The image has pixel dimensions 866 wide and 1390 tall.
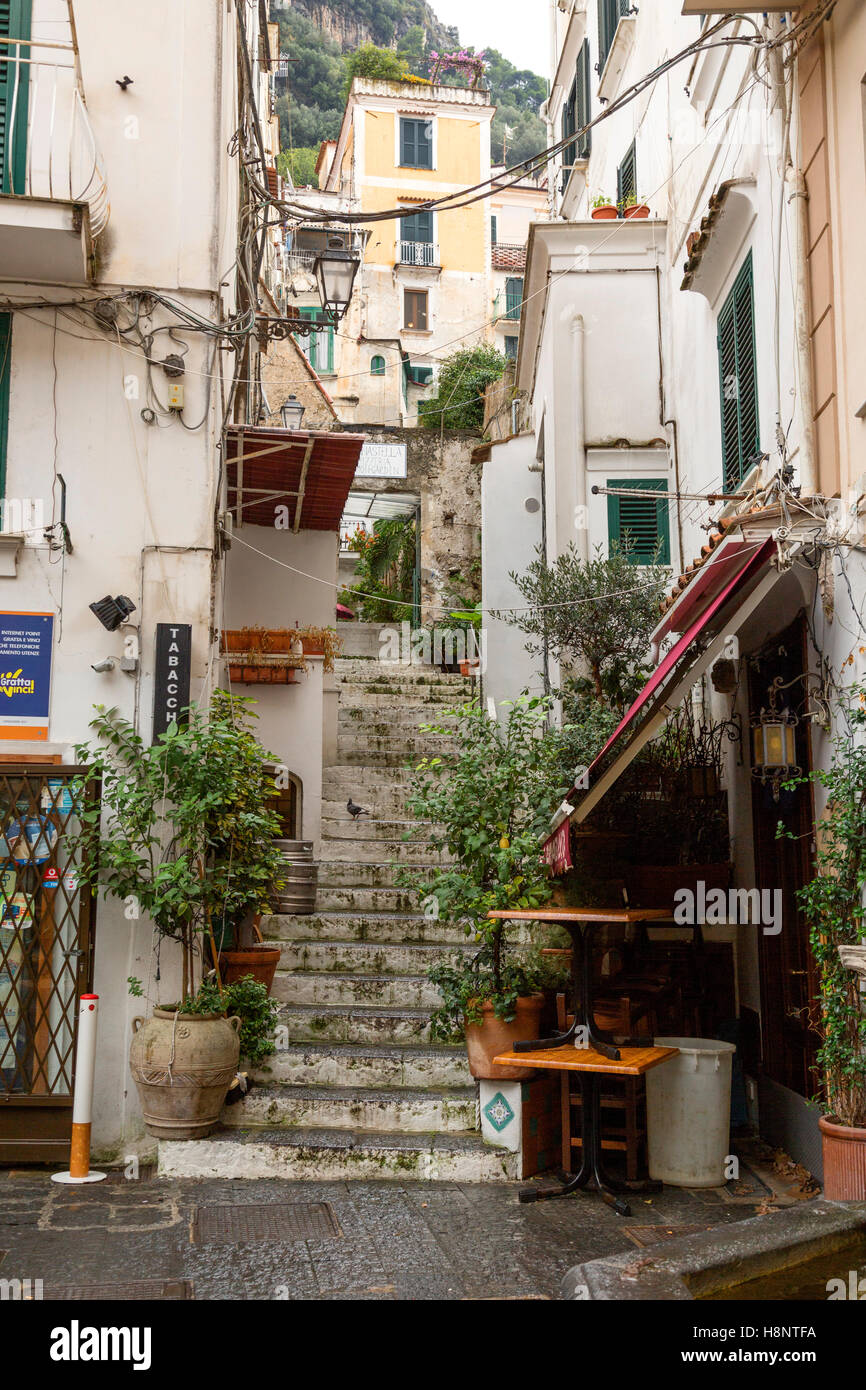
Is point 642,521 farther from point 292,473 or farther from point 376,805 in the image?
point 376,805

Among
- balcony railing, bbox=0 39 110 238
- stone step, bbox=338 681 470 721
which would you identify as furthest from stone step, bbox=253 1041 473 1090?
stone step, bbox=338 681 470 721

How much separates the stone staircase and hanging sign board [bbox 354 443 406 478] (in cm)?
1251

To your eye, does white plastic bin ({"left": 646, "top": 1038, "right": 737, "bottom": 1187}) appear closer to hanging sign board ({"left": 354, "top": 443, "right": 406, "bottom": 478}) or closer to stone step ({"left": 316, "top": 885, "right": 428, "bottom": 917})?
stone step ({"left": 316, "top": 885, "right": 428, "bottom": 917})

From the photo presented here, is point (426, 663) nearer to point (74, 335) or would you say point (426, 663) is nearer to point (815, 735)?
point (74, 335)

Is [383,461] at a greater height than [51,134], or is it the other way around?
[383,461]

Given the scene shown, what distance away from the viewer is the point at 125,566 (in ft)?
26.5

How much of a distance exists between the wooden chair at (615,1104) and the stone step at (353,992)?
169cm

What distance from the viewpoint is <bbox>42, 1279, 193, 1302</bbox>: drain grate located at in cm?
516

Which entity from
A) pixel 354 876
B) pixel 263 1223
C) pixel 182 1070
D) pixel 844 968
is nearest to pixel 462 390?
pixel 354 876

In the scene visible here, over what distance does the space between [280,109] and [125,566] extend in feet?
169

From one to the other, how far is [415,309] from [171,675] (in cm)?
2946

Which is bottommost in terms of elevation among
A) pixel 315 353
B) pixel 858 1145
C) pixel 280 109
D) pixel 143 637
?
pixel 858 1145

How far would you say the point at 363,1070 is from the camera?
8.05m
